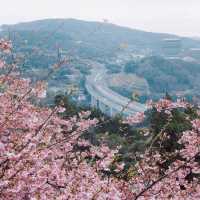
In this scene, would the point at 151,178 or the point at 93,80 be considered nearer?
the point at 151,178

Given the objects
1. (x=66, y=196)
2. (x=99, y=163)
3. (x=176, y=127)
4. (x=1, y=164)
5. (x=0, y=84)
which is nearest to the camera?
(x=1, y=164)

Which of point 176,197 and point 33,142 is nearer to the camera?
point 33,142

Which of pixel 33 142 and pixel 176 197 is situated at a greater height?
pixel 33 142

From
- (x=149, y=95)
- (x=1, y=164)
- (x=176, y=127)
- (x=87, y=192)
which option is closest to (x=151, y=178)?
(x=87, y=192)

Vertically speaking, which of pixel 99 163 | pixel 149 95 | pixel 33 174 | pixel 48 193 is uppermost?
pixel 33 174

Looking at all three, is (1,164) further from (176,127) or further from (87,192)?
(176,127)

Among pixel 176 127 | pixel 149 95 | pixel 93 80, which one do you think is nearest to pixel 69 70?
pixel 93 80

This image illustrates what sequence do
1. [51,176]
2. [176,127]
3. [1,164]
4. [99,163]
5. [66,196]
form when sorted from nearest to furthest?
[1,164] < [66,196] < [51,176] < [99,163] < [176,127]

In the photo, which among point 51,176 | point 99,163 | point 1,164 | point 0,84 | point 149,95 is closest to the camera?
point 1,164

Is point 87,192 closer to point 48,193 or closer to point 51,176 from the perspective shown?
point 48,193
